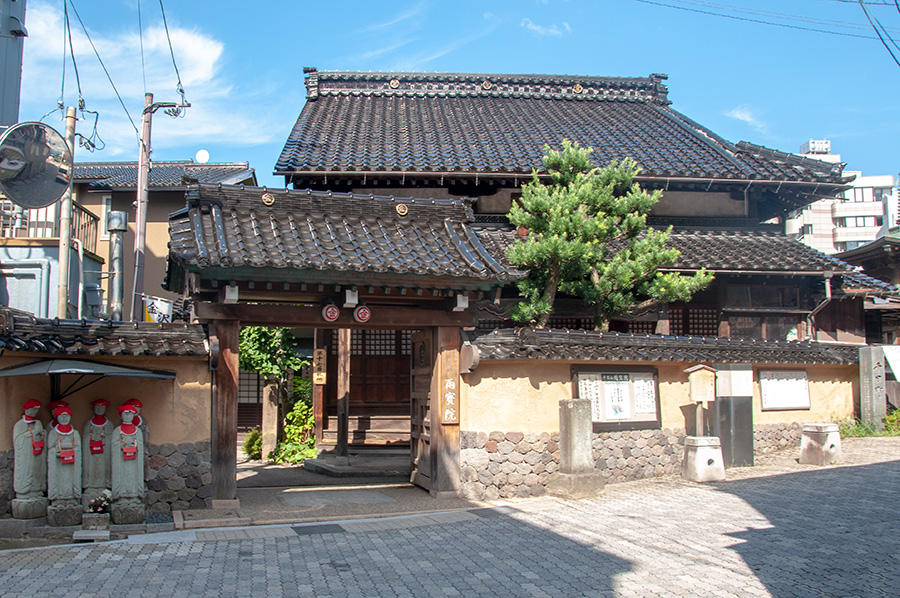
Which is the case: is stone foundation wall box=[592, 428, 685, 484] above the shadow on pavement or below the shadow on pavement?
above

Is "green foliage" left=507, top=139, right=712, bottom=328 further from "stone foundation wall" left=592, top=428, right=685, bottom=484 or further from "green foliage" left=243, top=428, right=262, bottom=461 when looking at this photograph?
"green foliage" left=243, top=428, right=262, bottom=461

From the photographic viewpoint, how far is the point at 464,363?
1166 centimetres

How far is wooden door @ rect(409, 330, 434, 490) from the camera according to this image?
1238cm

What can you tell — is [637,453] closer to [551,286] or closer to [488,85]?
[551,286]

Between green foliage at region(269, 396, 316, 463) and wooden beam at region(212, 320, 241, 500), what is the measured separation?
862cm

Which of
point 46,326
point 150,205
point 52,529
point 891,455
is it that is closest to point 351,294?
point 46,326

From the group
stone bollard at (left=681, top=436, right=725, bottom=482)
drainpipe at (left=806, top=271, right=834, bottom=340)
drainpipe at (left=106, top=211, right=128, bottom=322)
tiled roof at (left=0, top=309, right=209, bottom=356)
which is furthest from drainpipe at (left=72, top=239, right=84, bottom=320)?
drainpipe at (left=806, top=271, right=834, bottom=340)

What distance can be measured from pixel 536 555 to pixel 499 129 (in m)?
14.4

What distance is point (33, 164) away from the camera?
27.0 ft

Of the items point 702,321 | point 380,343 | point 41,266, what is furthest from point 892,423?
point 41,266

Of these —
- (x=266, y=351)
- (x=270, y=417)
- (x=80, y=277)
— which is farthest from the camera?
(x=270, y=417)

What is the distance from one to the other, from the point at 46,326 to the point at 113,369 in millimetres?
1147

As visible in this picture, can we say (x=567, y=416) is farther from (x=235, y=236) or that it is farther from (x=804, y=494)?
(x=235, y=236)

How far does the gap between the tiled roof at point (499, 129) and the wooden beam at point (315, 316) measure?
5559 millimetres
